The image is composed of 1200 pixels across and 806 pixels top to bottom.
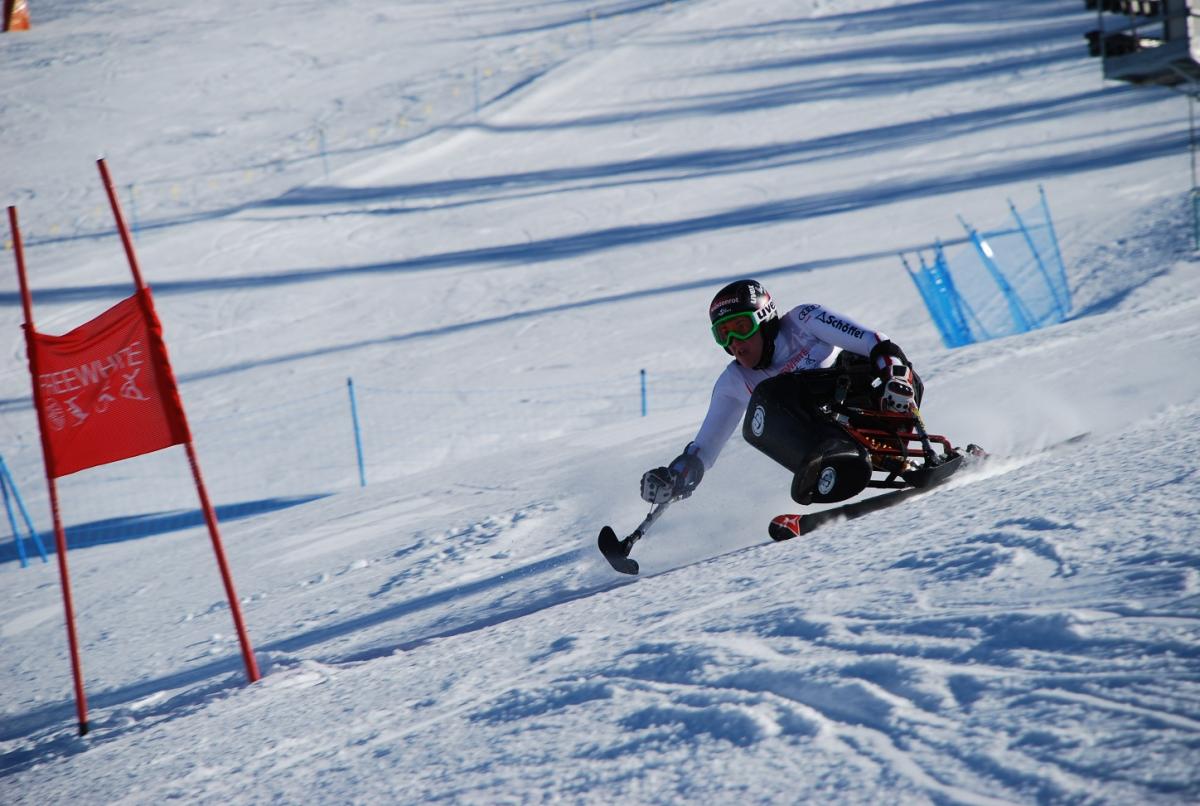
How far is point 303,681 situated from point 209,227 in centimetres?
2097

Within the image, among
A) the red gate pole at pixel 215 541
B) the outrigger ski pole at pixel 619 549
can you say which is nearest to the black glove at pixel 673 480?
the outrigger ski pole at pixel 619 549

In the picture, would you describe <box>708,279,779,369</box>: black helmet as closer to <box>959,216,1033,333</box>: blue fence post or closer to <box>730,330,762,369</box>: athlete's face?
<box>730,330,762,369</box>: athlete's face

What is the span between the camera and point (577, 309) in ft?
58.4

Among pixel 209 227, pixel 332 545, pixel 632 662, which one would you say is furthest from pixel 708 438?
pixel 209 227

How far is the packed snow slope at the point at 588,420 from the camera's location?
3066 mm

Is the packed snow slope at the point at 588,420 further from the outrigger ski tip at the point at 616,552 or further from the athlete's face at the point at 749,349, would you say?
the athlete's face at the point at 749,349

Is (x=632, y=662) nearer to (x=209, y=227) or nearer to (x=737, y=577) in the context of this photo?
(x=737, y=577)

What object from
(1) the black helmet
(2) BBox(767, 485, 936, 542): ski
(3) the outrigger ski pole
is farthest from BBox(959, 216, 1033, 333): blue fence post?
(3) the outrigger ski pole

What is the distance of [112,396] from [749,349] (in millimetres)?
3267

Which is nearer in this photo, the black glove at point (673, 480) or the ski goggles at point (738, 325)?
the ski goggles at point (738, 325)

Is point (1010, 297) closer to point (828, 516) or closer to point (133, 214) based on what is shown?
point (828, 516)

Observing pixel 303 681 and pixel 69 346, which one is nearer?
pixel 303 681

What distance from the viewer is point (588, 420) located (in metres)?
13.3

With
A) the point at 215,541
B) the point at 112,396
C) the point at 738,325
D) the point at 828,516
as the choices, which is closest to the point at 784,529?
the point at 828,516
